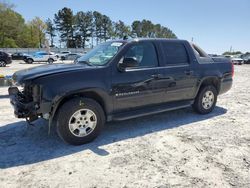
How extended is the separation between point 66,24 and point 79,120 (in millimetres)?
72617

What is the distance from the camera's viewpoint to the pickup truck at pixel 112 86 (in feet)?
13.5

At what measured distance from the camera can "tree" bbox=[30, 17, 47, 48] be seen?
74250mm

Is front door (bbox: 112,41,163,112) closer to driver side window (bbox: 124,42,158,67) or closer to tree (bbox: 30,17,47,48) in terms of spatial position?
driver side window (bbox: 124,42,158,67)

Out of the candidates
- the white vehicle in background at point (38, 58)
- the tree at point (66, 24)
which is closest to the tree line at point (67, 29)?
the tree at point (66, 24)

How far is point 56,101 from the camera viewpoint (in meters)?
4.04

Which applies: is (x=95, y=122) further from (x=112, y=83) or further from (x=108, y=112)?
(x=112, y=83)

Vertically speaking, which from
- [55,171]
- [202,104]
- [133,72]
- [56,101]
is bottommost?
[55,171]

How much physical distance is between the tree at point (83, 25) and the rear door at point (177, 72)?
73302mm

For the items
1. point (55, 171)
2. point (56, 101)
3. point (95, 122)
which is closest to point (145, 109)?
point (95, 122)

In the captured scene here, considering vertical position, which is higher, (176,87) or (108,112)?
(176,87)

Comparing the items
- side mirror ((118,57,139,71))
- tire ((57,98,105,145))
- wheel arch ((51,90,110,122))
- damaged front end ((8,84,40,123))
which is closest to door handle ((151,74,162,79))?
side mirror ((118,57,139,71))

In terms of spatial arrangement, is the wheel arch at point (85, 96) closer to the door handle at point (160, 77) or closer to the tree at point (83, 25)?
the door handle at point (160, 77)

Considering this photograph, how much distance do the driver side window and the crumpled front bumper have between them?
1983 mm

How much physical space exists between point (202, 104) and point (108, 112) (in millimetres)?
2790
